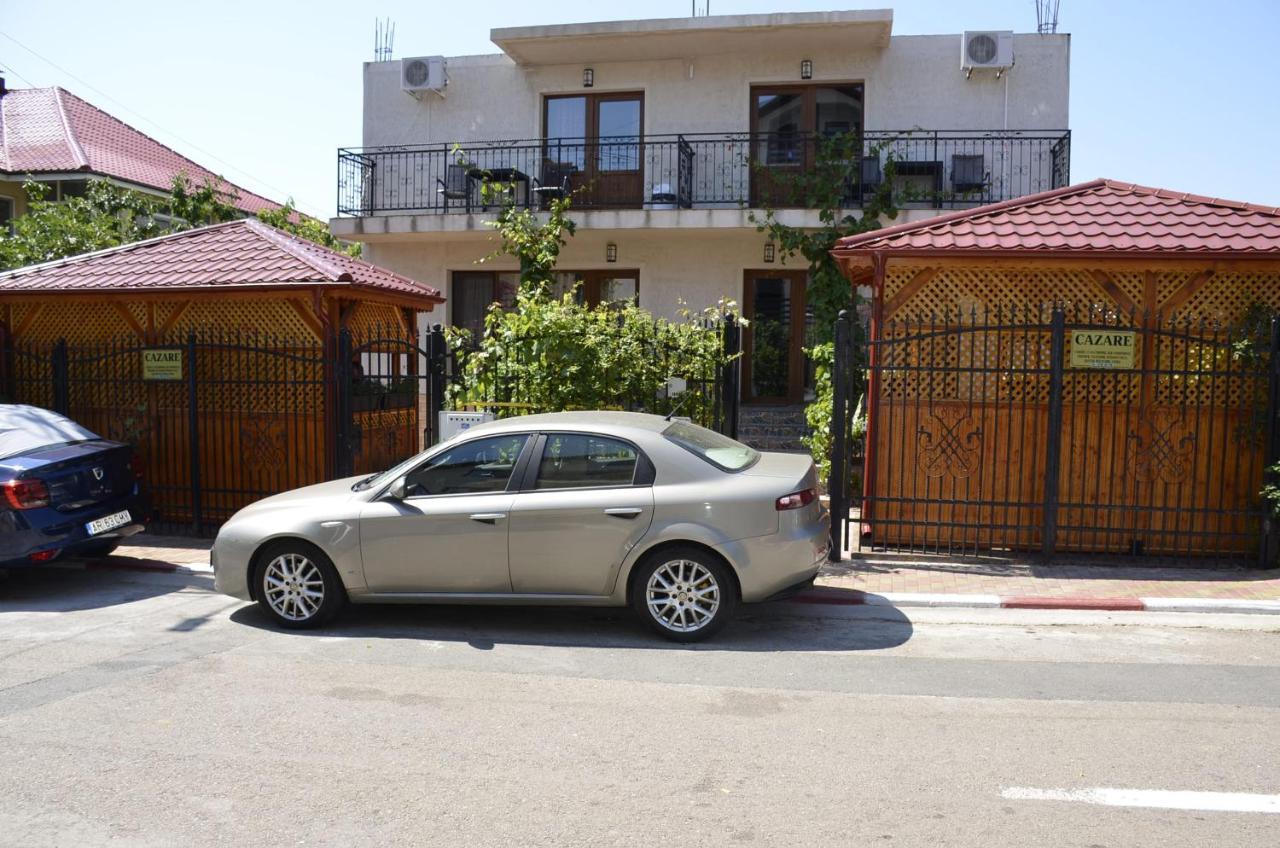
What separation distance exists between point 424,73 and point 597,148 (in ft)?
11.0

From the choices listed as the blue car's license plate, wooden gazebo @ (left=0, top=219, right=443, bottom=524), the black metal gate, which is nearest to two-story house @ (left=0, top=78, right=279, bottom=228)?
wooden gazebo @ (left=0, top=219, right=443, bottom=524)

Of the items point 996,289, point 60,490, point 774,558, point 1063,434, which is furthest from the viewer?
point 996,289

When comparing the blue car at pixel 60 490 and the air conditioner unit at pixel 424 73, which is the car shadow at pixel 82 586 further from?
the air conditioner unit at pixel 424 73

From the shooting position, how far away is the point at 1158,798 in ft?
14.0

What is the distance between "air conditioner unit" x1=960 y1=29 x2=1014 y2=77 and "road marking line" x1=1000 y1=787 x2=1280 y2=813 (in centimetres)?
1373

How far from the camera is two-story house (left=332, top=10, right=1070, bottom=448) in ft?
51.9

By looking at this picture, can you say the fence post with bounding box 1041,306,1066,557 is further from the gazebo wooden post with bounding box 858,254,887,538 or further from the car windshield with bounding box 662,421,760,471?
the car windshield with bounding box 662,421,760,471

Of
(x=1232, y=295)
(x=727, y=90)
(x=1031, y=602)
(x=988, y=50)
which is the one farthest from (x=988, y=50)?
(x=1031, y=602)

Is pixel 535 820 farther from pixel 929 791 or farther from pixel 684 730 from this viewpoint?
pixel 929 791

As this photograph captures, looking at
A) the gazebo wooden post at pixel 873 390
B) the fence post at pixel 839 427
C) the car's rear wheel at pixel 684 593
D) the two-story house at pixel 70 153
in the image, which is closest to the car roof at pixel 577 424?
the car's rear wheel at pixel 684 593

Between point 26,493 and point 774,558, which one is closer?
point 774,558

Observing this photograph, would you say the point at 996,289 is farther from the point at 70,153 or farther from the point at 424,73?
the point at 70,153

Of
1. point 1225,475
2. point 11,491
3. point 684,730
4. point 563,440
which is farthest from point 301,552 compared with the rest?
point 1225,475

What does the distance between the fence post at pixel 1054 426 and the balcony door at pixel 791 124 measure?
25.8ft
